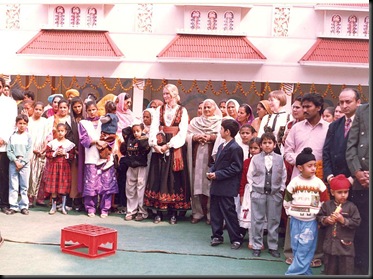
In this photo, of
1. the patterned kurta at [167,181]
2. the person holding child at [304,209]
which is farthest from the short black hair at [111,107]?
the person holding child at [304,209]

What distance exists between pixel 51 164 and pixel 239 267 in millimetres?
3163

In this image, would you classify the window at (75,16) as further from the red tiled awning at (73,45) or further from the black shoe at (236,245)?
the black shoe at (236,245)

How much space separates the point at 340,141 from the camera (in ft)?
15.0

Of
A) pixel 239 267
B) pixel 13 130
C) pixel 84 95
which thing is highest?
pixel 84 95

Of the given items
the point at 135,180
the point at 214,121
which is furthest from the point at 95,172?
the point at 214,121

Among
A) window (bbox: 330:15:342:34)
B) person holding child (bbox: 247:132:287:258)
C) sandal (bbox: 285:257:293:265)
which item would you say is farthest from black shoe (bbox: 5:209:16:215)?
window (bbox: 330:15:342:34)

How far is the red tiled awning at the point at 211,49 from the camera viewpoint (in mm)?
12219

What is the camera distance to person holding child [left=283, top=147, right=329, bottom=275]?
448cm

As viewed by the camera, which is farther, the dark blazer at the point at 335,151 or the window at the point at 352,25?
the window at the point at 352,25

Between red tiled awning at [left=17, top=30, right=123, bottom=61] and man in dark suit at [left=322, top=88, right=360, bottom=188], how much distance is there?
8.53m

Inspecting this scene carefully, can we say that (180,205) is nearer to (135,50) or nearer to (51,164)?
(51,164)

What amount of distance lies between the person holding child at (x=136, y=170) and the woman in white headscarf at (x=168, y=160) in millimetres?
149

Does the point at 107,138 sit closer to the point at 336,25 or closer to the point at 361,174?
the point at 361,174

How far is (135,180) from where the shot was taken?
22.0 ft
